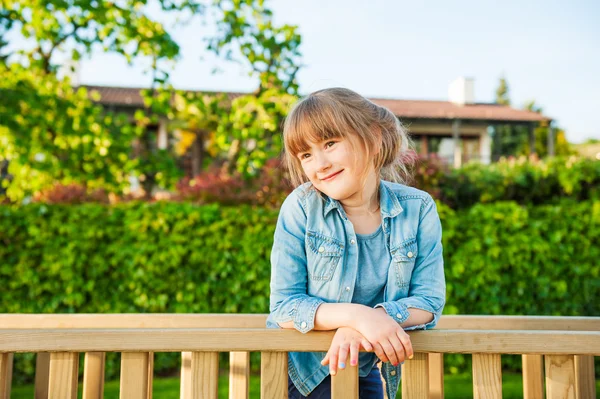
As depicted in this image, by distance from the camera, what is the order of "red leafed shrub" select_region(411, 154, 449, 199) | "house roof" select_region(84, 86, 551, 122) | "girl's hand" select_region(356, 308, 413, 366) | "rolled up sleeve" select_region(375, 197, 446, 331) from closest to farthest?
1. "girl's hand" select_region(356, 308, 413, 366)
2. "rolled up sleeve" select_region(375, 197, 446, 331)
3. "red leafed shrub" select_region(411, 154, 449, 199)
4. "house roof" select_region(84, 86, 551, 122)

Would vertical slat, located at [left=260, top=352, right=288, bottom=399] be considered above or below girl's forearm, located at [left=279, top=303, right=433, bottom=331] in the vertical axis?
below

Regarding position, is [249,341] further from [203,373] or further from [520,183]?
[520,183]

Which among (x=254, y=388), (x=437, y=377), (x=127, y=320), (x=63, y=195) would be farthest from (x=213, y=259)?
(x=63, y=195)

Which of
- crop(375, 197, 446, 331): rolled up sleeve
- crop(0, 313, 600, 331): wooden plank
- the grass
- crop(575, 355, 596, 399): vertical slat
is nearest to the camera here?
crop(375, 197, 446, 331): rolled up sleeve

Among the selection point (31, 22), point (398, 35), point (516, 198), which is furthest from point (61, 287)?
point (398, 35)

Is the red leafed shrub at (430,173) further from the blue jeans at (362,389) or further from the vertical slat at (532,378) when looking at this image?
the blue jeans at (362,389)

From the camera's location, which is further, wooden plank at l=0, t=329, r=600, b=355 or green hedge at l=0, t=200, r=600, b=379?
green hedge at l=0, t=200, r=600, b=379

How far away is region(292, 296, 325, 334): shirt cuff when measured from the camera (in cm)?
146

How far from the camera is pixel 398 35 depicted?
547 inches

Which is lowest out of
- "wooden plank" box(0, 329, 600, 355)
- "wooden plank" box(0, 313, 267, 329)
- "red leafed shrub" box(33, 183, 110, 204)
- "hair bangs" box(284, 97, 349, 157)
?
"wooden plank" box(0, 313, 267, 329)

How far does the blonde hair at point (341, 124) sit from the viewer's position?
1646mm

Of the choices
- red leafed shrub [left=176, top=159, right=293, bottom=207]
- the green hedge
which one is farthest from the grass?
red leafed shrub [left=176, top=159, right=293, bottom=207]

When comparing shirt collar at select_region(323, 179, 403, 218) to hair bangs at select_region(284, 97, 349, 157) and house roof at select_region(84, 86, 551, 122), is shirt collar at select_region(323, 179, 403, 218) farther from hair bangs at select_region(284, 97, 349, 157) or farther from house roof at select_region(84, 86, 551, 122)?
house roof at select_region(84, 86, 551, 122)

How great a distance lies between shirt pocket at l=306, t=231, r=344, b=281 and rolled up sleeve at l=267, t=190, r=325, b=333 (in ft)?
0.10
